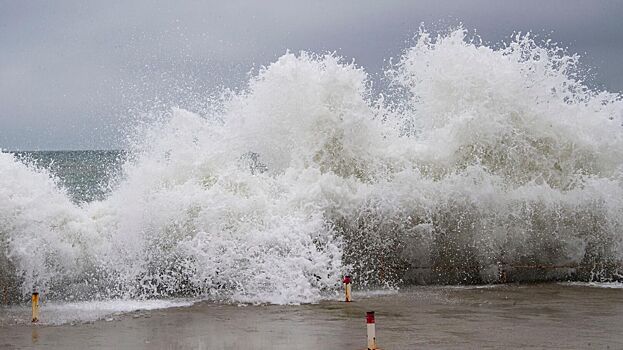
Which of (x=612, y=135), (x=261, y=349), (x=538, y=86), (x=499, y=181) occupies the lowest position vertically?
(x=261, y=349)

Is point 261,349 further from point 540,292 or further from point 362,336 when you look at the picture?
point 540,292

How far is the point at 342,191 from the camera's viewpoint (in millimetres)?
15547

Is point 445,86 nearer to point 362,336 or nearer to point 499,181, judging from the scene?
point 499,181

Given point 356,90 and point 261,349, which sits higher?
point 356,90

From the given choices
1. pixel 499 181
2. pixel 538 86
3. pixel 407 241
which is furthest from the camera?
pixel 538 86

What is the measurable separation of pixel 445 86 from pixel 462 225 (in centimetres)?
370

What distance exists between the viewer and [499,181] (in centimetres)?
1648

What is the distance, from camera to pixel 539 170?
17.2m

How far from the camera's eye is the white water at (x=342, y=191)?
45.2 feet

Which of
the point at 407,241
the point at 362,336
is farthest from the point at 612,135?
the point at 362,336

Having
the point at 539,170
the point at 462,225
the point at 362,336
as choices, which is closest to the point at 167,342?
the point at 362,336

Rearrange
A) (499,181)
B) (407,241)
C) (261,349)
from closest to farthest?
1. (261,349)
2. (407,241)
3. (499,181)

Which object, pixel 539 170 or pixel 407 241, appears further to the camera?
pixel 539 170

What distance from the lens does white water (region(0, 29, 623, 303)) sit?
13766 millimetres
